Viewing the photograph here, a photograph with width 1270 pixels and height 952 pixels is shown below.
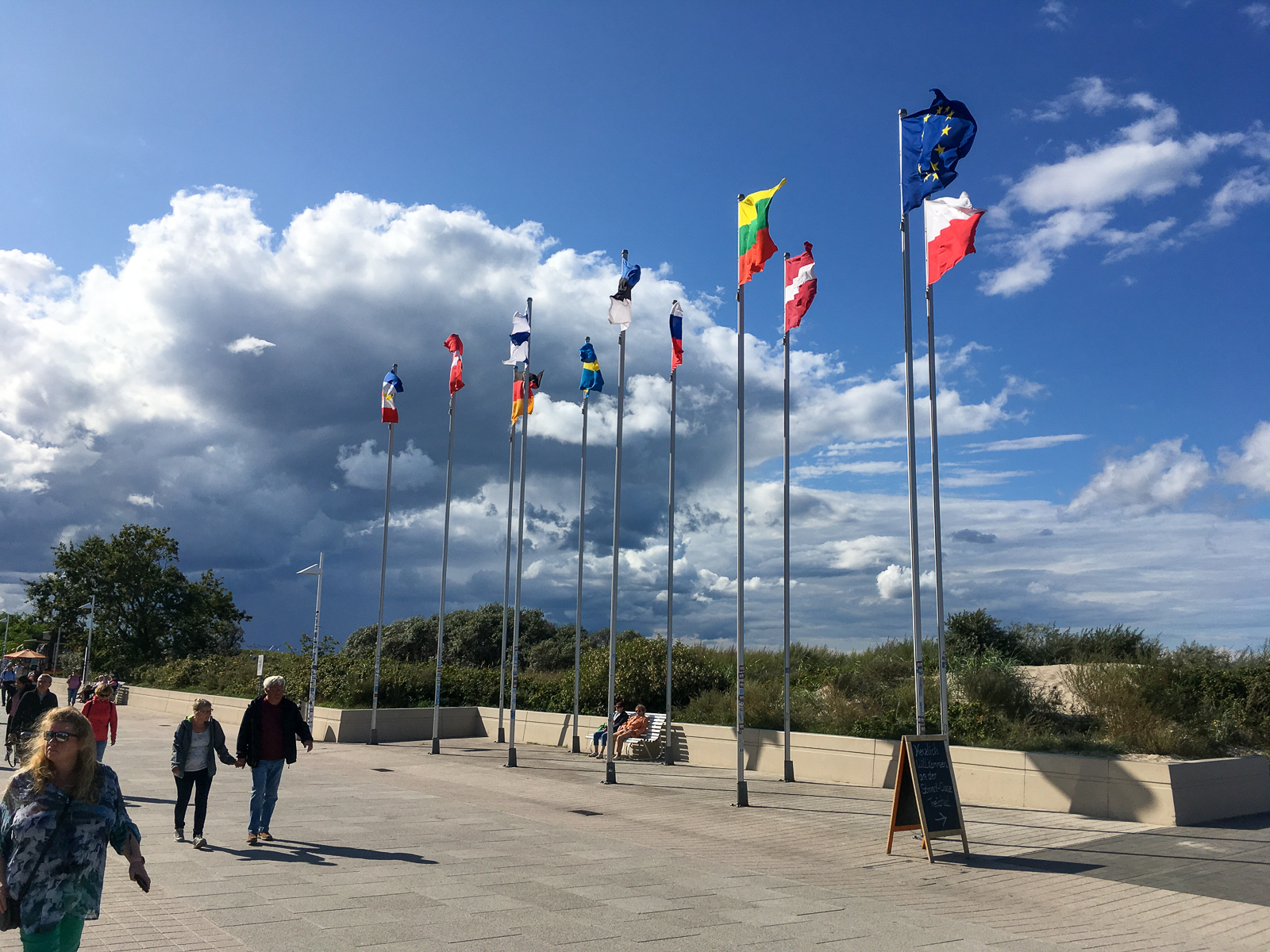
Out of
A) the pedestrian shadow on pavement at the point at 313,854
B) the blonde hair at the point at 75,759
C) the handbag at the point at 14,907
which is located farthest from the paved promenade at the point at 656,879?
the blonde hair at the point at 75,759

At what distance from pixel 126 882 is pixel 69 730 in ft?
18.2

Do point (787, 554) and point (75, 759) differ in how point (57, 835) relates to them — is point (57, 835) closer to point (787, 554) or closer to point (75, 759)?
point (75, 759)

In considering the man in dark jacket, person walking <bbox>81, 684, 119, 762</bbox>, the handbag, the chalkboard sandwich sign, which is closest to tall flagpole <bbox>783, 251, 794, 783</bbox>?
the chalkboard sandwich sign

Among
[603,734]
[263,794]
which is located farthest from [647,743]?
[263,794]

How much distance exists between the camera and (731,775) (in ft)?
60.5

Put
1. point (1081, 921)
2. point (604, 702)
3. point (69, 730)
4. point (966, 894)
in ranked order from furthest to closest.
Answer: point (604, 702)
point (966, 894)
point (1081, 921)
point (69, 730)

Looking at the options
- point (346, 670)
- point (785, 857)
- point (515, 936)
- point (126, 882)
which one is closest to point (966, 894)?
point (785, 857)

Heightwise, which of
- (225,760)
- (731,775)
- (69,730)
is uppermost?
(69,730)

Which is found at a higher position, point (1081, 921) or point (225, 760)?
point (225, 760)

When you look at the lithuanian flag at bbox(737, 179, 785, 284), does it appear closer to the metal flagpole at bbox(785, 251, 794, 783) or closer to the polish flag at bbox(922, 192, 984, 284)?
the metal flagpole at bbox(785, 251, 794, 783)

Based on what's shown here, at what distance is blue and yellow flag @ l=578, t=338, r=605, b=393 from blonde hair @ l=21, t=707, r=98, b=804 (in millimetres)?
17607

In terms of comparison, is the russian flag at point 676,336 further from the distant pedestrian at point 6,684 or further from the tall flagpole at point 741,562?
the distant pedestrian at point 6,684

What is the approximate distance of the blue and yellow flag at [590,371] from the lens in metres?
21.7

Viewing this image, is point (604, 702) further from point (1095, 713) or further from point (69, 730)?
point (69, 730)
